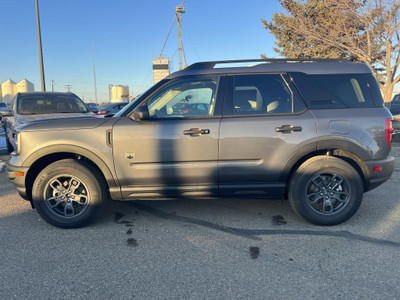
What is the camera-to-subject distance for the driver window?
3.58 metres

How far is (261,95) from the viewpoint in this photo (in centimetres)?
364

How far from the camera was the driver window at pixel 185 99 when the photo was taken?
3582mm

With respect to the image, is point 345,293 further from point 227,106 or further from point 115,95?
point 115,95

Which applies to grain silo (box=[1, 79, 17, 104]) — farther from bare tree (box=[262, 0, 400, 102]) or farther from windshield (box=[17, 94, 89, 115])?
windshield (box=[17, 94, 89, 115])

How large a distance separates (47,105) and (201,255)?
598 cm

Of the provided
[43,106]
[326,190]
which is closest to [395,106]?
[326,190]

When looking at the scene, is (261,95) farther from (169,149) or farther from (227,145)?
(169,149)

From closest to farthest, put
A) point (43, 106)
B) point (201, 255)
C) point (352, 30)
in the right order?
1. point (201, 255)
2. point (43, 106)
3. point (352, 30)

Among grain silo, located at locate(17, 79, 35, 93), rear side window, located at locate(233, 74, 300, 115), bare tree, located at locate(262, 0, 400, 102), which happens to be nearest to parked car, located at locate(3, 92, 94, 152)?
rear side window, located at locate(233, 74, 300, 115)

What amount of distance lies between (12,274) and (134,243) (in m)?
1.13

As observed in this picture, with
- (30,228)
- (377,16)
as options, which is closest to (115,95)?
(377,16)

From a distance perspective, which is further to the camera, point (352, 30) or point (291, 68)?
point (352, 30)

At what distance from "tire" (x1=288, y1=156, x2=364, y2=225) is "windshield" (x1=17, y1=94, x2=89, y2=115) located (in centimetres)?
582

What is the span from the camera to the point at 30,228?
12.0ft
